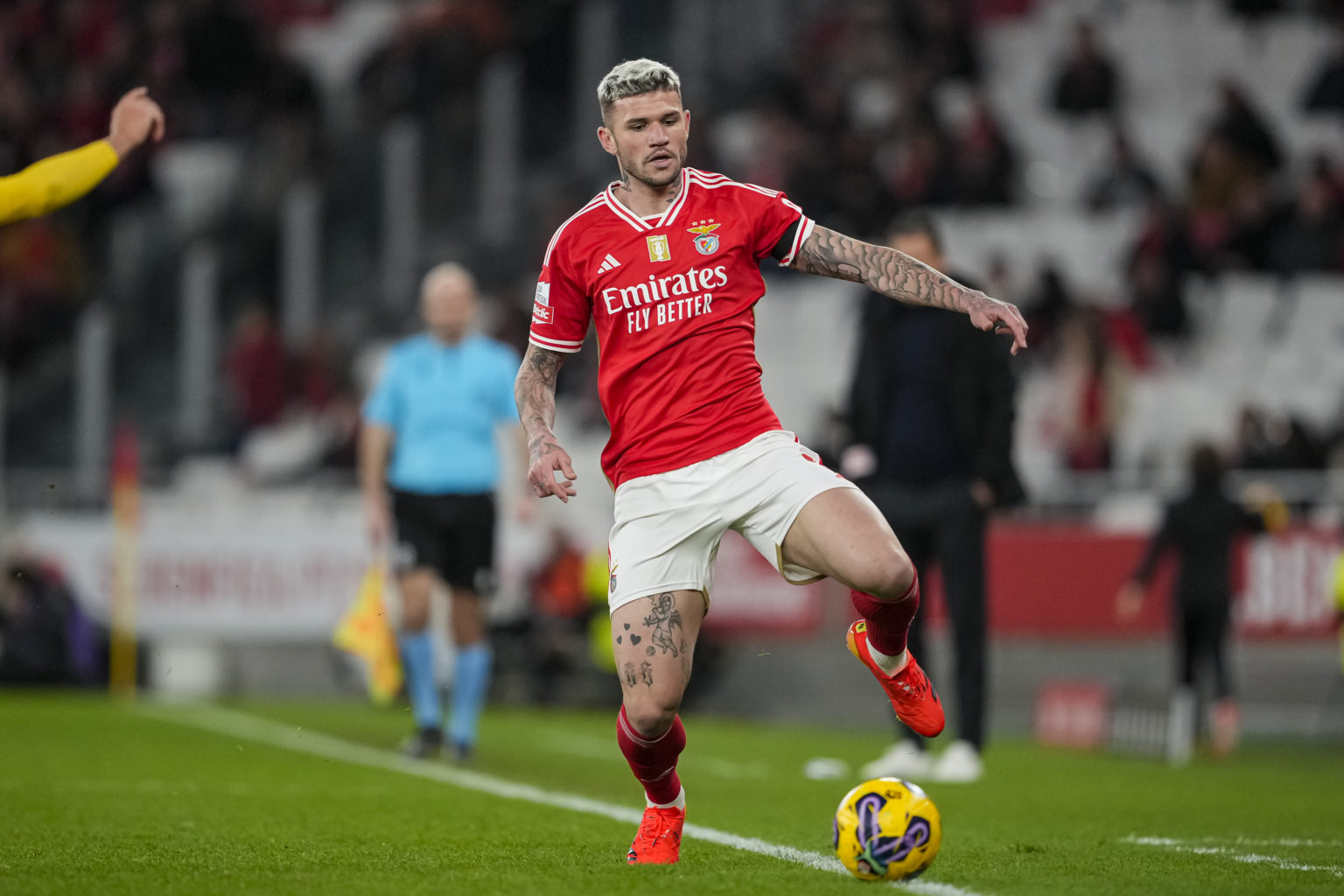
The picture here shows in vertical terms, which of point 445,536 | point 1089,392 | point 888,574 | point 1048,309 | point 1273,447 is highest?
point 1048,309

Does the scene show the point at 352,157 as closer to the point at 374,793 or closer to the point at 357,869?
the point at 374,793

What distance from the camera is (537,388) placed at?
19.1ft

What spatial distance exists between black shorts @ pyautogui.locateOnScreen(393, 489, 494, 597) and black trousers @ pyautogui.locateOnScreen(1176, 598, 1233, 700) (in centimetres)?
539

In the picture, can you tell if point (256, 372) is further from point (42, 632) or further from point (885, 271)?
point (885, 271)

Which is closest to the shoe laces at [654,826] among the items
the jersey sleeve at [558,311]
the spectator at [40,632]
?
the jersey sleeve at [558,311]

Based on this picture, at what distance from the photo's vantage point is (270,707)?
14.7 meters

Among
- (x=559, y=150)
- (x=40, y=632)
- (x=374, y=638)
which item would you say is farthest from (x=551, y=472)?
(x=559, y=150)

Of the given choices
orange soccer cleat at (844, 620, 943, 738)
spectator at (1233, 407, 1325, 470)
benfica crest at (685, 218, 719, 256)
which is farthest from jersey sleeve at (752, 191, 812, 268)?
spectator at (1233, 407, 1325, 470)

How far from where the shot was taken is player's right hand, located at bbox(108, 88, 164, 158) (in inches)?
241

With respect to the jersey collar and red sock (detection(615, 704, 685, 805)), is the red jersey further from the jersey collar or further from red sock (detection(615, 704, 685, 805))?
red sock (detection(615, 704, 685, 805))

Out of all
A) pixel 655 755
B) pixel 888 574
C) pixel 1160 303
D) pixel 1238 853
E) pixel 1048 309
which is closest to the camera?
pixel 888 574

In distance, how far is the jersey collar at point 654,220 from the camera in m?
5.70

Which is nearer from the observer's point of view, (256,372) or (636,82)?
(636,82)

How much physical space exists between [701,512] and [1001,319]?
40.1 inches
